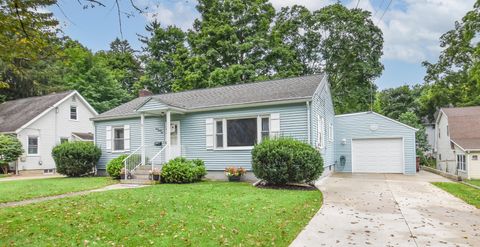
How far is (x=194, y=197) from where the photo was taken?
8562 mm

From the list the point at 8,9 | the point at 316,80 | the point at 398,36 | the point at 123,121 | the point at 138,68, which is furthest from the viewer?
the point at 138,68

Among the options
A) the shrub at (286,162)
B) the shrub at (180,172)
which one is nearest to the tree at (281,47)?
the shrub at (180,172)

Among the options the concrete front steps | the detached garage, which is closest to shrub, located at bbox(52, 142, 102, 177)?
the concrete front steps

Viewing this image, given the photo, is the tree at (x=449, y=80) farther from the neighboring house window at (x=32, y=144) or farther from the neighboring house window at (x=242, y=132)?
the neighboring house window at (x=32, y=144)

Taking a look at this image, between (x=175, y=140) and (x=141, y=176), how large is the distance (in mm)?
2428

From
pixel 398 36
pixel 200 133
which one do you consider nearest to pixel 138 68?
pixel 200 133

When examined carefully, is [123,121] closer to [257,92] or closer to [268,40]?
[257,92]

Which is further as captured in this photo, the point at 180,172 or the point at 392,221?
the point at 180,172

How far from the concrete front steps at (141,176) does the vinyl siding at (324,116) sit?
21.8 ft

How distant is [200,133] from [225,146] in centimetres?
142

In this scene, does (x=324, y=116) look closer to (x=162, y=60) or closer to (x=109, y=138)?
(x=109, y=138)

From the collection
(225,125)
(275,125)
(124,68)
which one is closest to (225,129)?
(225,125)

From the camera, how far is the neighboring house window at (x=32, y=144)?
21.6m

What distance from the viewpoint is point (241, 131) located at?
1389 centimetres
